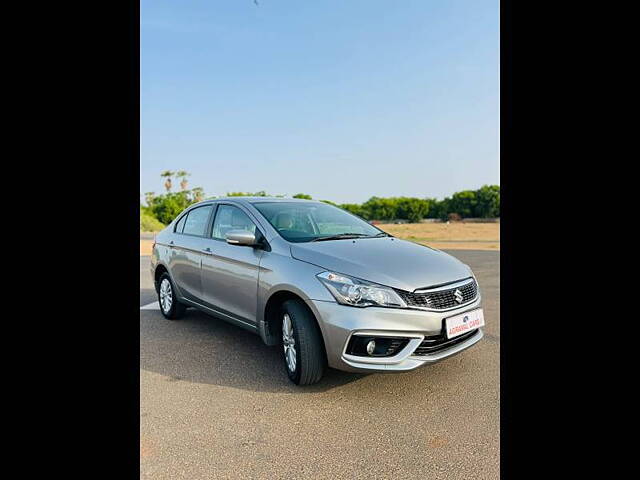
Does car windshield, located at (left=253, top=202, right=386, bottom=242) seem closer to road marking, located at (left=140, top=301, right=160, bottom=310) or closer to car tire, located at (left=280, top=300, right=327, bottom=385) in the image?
car tire, located at (left=280, top=300, right=327, bottom=385)

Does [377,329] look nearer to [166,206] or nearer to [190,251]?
[190,251]

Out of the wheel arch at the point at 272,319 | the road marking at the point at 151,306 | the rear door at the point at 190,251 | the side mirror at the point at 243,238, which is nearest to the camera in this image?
the wheel arch at the point at 272,319

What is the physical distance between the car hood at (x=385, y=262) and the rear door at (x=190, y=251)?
158 centimetres

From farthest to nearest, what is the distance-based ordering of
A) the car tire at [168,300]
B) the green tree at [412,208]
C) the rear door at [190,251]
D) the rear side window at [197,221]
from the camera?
the green tree at [412,208] < the car tire at [168,300] < the rear side window at [197,221] < the rear door at [190,251]

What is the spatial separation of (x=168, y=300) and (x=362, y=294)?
3.31 m

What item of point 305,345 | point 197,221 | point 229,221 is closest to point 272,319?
point 305,345

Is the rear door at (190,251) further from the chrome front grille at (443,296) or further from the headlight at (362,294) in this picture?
the chrome front grille at (443,296)

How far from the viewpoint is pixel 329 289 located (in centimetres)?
298

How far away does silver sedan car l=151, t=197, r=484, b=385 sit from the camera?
2.88 metres

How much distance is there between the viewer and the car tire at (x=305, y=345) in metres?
3.06

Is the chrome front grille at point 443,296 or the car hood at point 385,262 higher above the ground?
the car hood at point 385,262

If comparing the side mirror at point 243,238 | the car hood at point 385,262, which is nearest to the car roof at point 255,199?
the side mirror at point 243,238
